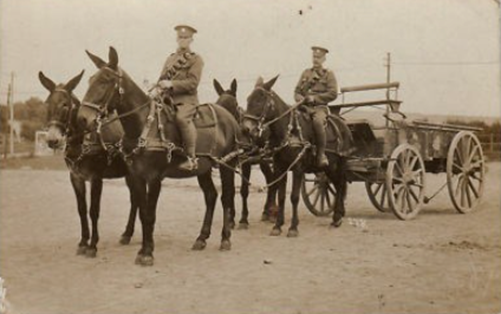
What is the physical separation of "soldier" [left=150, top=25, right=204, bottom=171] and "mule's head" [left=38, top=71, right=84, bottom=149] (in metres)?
0.82

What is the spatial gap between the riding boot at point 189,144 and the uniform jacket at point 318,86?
245 cm

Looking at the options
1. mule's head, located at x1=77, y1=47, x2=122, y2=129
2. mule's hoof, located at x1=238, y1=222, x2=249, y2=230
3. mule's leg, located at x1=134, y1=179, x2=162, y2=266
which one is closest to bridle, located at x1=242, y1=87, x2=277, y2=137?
mule's hoof, located at x1=238, y1=222, x2=249, y2=230

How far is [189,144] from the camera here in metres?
6.50

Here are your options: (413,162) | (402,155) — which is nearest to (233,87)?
(402,155)

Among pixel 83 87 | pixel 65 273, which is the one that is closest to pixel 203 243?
pixel 65 273

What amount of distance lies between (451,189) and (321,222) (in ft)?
6.86

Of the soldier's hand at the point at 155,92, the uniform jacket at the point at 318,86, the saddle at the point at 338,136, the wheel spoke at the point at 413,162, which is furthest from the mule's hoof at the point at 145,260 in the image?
the wheel spoke at the point at 413,162

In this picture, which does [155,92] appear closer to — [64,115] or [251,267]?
[64,115]

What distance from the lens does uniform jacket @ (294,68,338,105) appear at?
845cm

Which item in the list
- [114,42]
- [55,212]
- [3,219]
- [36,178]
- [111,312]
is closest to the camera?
[111,312]

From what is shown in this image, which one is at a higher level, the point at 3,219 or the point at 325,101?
the point at 325,101

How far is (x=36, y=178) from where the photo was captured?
9.87 metres

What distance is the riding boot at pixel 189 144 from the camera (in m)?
6.46

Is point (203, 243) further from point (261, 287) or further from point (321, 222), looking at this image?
point (321, 222)
